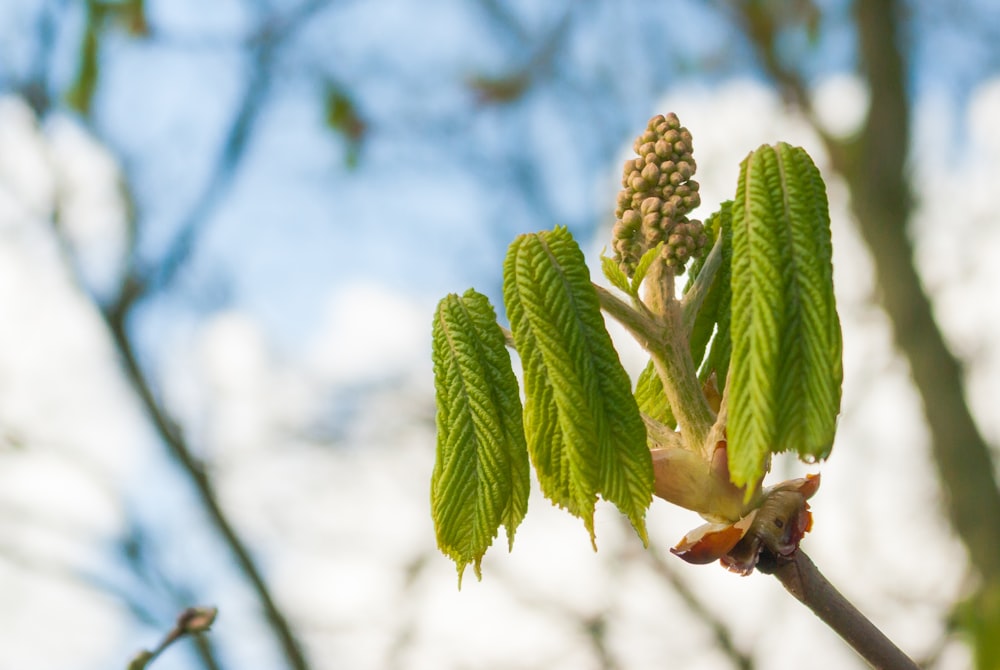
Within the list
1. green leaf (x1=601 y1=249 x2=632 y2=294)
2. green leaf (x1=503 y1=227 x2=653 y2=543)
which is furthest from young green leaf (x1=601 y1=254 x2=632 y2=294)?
green leaf (x1=503 y1=227 x2=653 y2=543)

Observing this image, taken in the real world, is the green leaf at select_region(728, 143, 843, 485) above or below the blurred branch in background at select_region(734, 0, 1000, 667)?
below

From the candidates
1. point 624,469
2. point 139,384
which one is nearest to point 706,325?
point 624,469

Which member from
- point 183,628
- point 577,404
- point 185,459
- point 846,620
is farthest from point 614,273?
point 185,459

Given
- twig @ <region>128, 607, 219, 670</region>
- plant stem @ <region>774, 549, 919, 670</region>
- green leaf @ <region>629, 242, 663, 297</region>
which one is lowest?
plant stem @ <region>774, 549, 919, 670</region>

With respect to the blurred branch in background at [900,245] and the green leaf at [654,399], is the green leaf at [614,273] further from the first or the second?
the blurred branch in background at [900,245]

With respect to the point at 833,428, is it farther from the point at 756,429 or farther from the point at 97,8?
the point at 97,8

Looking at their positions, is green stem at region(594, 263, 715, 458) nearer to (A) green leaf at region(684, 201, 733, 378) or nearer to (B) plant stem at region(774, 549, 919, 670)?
(A) green leaf at region(684, 201, 733, 378)

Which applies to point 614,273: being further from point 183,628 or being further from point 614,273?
point 183,628
